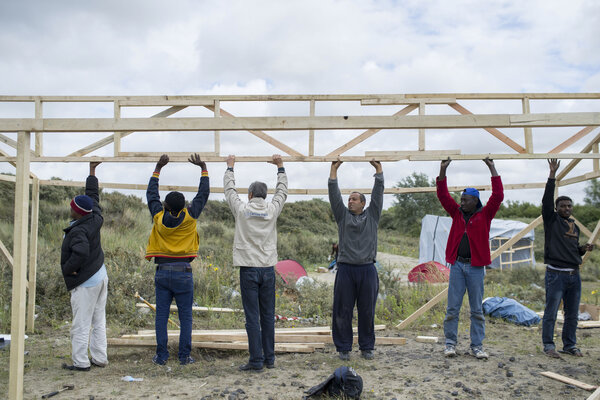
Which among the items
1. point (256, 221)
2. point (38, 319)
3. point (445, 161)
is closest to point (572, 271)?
point (445, 161)

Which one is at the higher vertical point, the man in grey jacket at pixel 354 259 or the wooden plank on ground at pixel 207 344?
the man in grey jacket at pixel 354 259

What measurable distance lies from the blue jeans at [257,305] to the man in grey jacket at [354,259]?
909mm

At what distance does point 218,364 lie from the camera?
19.5 feet

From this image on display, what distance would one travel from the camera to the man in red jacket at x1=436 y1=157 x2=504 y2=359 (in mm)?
6043

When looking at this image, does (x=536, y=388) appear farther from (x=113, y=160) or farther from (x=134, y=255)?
(x=134, y=255)

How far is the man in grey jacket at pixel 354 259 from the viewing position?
5867 mm

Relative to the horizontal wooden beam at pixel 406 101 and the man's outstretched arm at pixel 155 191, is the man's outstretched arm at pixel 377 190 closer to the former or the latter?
the horizontal wooden beam at pixel 406 101

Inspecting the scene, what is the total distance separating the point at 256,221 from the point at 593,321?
7017mm

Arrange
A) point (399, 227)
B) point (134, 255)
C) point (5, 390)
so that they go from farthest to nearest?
1. point (399, 227)
2. point (134, 255)
3. point (5, 390)

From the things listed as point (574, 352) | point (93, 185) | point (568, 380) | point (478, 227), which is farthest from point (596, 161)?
point (93, 185)

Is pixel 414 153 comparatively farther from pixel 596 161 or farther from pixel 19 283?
pixel 19 283

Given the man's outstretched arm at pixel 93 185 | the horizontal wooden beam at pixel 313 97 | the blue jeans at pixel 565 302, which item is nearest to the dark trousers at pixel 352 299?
the horizontal wooden beam at pixel 313 97

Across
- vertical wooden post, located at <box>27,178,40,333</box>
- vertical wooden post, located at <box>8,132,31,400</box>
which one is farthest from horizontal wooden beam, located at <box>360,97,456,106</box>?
vertical wooden post, located at <box>27,178,40,333</box>

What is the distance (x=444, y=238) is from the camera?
20891 millimetres
